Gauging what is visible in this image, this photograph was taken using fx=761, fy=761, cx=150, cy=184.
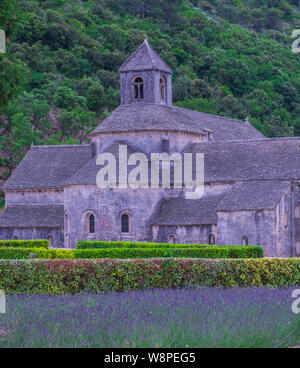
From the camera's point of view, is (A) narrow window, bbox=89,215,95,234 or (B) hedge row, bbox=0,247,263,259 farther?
(A) narrow window, bbox=89,215,95,234

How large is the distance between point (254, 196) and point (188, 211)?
492 cm

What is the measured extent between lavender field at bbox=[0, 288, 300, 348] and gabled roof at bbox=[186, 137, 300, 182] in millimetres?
28122

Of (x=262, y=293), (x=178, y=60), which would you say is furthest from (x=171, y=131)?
(x=178, y=60)

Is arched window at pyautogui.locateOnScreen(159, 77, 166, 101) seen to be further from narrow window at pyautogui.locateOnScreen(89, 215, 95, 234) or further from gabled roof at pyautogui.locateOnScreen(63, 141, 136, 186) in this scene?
narrow window at pyautogui.locateOnScreen(89, 215, 95, 234)

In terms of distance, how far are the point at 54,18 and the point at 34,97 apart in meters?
28.1

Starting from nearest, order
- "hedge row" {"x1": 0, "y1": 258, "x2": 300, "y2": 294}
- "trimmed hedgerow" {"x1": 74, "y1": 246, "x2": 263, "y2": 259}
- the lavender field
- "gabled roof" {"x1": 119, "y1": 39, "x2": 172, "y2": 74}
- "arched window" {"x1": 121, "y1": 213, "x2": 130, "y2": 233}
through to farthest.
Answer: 1. the lavender field
2. "hedge row" {"x1": 0, "y1": 258, "x2": 300, "y2": 294}
3. "trimmed hedgerow" {"x1": 74, "y1": 246, "x2": 263, "y2": 259}
4. "arched window" {"x1": 121, "y1": 213, "x2": 130, "y2": 233}
5. "gabled roof" {"x1": 119, "y1": 39, "x2": 172, "y2": 74}

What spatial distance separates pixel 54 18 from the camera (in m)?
119

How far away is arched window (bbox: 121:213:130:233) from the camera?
49.4 meters

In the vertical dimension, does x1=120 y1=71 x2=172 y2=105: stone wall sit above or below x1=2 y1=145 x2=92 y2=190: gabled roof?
above

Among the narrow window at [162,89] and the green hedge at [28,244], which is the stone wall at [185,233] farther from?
the narrow window at [162,89]

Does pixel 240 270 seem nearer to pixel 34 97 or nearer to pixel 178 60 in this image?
pixel 34 97

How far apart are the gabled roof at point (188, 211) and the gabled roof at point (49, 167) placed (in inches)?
403

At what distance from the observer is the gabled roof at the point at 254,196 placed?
4528 centimetres

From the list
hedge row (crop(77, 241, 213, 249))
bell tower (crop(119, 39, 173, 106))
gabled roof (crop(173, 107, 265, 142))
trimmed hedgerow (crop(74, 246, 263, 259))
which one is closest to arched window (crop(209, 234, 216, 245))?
hedge row (crop(77, 241, 213, 249))
